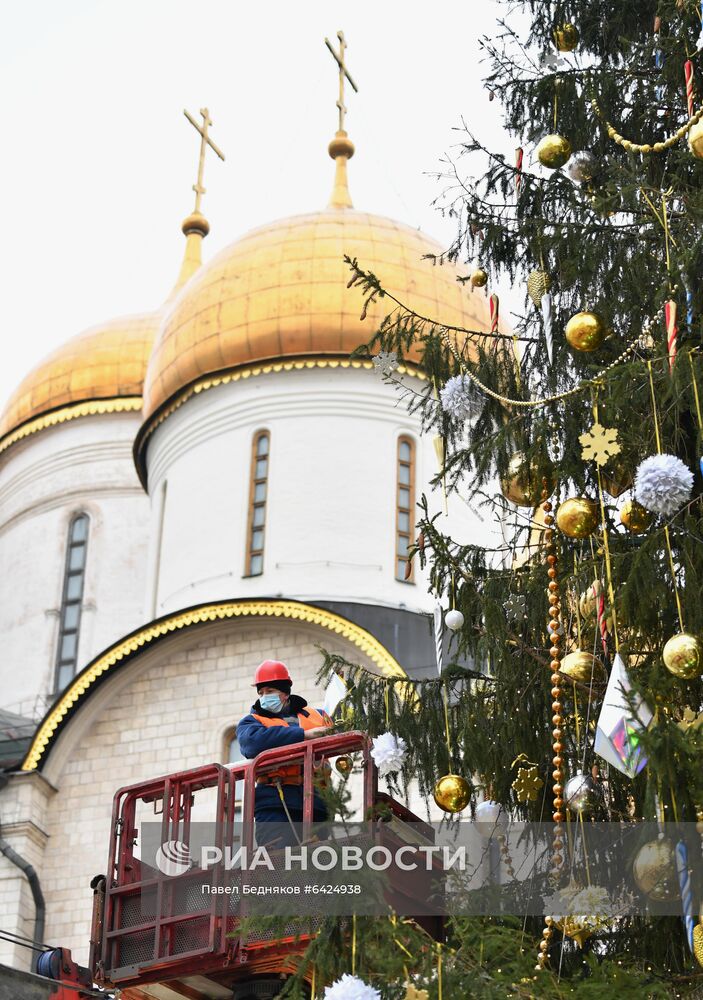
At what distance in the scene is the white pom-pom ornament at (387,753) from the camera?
661 cm

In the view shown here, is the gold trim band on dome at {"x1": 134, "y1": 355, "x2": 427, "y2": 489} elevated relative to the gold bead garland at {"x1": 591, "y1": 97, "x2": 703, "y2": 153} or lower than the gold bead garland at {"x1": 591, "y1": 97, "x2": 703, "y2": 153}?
elevated

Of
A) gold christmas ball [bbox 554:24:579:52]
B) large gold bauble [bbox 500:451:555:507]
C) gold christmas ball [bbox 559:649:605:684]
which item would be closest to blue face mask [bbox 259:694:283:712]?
large gold bauble [bbox 500:451:555:507]

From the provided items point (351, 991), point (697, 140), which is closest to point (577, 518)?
point (697, 140)

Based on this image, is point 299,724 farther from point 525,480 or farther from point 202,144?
point 202,144

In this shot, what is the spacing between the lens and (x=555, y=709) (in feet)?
20.4

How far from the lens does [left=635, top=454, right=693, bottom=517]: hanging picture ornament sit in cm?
571

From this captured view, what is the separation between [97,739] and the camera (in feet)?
51.5

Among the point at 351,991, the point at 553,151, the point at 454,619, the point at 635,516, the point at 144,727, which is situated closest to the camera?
the point at 351,991

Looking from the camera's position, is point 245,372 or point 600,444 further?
point 245,372

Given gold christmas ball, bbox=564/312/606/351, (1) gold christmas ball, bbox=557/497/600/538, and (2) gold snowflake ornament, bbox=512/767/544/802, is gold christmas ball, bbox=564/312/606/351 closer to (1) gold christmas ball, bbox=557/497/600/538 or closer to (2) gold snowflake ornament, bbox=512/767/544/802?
(1) gold christmas ball, bbox=557/497/600/538

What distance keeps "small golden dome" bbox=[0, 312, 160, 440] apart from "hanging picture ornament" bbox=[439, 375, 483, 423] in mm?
16003

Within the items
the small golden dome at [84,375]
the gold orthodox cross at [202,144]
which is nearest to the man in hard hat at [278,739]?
the small golden dome at [84,375]

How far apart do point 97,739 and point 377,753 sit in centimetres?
948

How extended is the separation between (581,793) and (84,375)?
1793 centimetres
